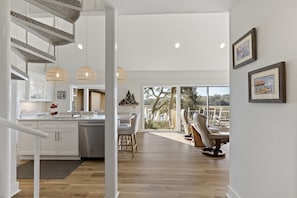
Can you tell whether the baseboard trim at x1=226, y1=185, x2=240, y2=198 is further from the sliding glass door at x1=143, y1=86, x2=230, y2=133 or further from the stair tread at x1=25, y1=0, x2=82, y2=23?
Answer: the sliding glass door at x1=143, y1=86, x2=230, y2=133

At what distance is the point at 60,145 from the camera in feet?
15.6

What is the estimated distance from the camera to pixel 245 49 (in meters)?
2.34

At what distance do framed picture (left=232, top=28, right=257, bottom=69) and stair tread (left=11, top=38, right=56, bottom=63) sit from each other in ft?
7.70

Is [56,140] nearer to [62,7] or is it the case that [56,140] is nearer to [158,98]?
[62,7]

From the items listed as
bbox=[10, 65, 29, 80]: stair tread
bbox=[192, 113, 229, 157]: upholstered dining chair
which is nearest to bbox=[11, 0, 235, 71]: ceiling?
bbox=[192, 113, 229, 157]: upholstered dining chair

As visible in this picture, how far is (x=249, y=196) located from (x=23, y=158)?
452 cm

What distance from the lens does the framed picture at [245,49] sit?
213 centimetres

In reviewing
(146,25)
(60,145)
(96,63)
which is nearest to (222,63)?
(146,25)

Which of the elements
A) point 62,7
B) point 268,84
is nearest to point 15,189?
point 62,7

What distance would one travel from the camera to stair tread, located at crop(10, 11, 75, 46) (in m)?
2.57

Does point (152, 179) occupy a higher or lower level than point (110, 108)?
lower

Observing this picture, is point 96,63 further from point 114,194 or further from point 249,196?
point 249,196

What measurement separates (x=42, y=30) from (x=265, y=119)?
2567mm
